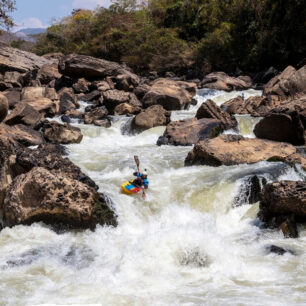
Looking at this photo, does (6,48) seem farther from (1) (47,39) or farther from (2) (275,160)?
(2) (275,160)

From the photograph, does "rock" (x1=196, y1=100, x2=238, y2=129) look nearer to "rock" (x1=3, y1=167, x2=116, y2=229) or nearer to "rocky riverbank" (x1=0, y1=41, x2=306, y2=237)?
"rocky riverbank" (x1=0, y1=41, x2=306, y2=237)

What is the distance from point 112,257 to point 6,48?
1791cm

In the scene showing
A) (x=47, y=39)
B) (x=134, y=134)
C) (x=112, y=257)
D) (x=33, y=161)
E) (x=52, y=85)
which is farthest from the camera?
(x=47, y=39)

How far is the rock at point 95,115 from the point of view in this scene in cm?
1448

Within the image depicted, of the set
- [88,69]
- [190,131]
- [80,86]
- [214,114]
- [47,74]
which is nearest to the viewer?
[190,131]

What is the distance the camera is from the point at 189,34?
85.6ft

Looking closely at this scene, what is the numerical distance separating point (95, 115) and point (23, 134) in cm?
370

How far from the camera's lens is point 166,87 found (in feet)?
53.4

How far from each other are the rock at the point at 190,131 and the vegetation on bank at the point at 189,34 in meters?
9.03

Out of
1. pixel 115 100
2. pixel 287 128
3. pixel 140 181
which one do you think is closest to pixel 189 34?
pixel 115 100

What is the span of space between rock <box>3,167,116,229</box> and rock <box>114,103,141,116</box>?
919 centimetres

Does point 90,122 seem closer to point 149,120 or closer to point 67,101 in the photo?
point 149,120

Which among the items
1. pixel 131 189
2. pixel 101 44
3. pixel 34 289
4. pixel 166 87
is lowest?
pixel 34 289

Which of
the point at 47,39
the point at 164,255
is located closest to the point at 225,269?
the point at 164,255
